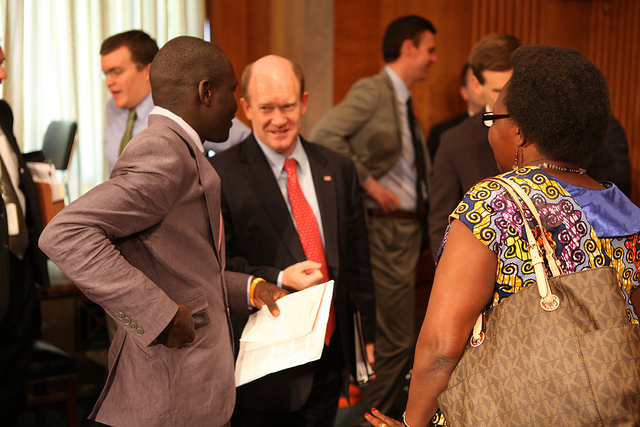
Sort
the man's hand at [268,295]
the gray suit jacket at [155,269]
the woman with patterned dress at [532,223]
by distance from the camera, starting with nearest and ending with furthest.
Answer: the woman with patterned dress at [532,223] < the gray suit jacket at [155,269] < the man's hand at [268,295]

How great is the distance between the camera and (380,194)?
Result: 11.9ft

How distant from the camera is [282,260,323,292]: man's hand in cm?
197

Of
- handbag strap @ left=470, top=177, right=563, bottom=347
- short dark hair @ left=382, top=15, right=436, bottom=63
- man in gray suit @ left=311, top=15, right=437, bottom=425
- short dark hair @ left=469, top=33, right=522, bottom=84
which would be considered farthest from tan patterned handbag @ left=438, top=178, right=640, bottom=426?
short dark hair @ left=382, top=15, right=436, bottom=63

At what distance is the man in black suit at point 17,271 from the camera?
2807 millimetres

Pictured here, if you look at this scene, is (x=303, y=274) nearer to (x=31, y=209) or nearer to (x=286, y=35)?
(x=31, y=209)

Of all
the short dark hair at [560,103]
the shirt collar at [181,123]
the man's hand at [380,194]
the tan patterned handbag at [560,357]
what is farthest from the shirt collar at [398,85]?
the tan patterned handbag at [560,357]

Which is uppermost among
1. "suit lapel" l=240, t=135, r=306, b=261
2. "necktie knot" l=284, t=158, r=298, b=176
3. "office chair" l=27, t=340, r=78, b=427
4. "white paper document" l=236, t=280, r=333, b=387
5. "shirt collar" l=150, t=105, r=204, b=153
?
"shirt collar" l=150, t=105, r=204, b=153

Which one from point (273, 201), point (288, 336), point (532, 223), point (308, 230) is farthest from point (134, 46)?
point (532, 223)

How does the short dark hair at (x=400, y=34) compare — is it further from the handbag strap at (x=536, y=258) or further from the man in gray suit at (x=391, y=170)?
the handbag strap at (x=536, y=258)

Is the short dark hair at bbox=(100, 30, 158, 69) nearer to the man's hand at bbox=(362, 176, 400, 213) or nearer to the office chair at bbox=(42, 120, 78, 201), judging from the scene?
the office chair at bbox=(42, 120, 78, 201)

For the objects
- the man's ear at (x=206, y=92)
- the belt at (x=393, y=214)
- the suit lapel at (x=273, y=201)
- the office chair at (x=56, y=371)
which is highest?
the man's ear at (x=206, y=92)

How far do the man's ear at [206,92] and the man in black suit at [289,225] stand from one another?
0.56 meters

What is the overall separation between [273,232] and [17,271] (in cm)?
140

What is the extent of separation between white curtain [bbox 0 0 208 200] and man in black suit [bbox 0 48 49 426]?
1572 mm
